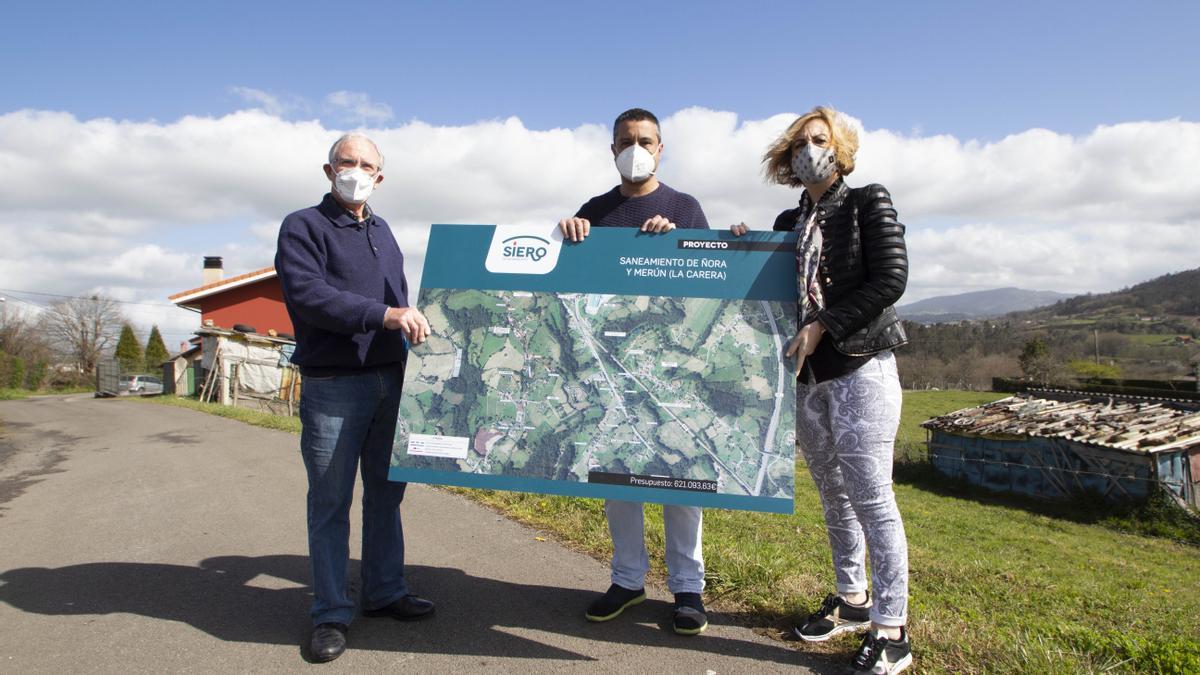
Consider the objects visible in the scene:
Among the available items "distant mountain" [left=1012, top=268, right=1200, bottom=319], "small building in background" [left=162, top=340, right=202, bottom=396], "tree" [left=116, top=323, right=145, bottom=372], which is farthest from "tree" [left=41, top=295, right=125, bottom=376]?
"distant mountain" [left=1012, top=268, right=1200, bottom=319]

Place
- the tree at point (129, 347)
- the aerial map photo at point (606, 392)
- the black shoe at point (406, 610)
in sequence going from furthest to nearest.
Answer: the tree at point (129, 347)
the black shoe at point (406, 610)
the aerial map photo at point (606, 392)

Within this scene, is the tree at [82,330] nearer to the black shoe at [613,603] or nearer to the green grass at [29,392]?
the green grass at [29,392]

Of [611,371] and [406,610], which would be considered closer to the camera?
[611,371]

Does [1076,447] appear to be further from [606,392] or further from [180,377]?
[180,377]

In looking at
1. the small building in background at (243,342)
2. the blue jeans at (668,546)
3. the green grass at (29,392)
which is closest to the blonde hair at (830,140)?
the blue jeans at (668,546)

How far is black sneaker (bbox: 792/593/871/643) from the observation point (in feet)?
10.2

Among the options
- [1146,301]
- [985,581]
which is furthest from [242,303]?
[1146,301]

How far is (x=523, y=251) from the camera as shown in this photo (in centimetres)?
332

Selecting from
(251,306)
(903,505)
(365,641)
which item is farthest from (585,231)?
(251,306)

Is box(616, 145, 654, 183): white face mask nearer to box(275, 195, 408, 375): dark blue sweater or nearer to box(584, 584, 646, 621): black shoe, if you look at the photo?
box(275, 195, 408, 375): dark blue sweater

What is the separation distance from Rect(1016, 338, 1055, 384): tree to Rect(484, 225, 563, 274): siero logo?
73975 mm

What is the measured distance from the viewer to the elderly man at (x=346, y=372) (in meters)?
3.18

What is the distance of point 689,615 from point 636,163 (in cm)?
214

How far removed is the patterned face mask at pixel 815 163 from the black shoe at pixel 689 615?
1.98 metres
